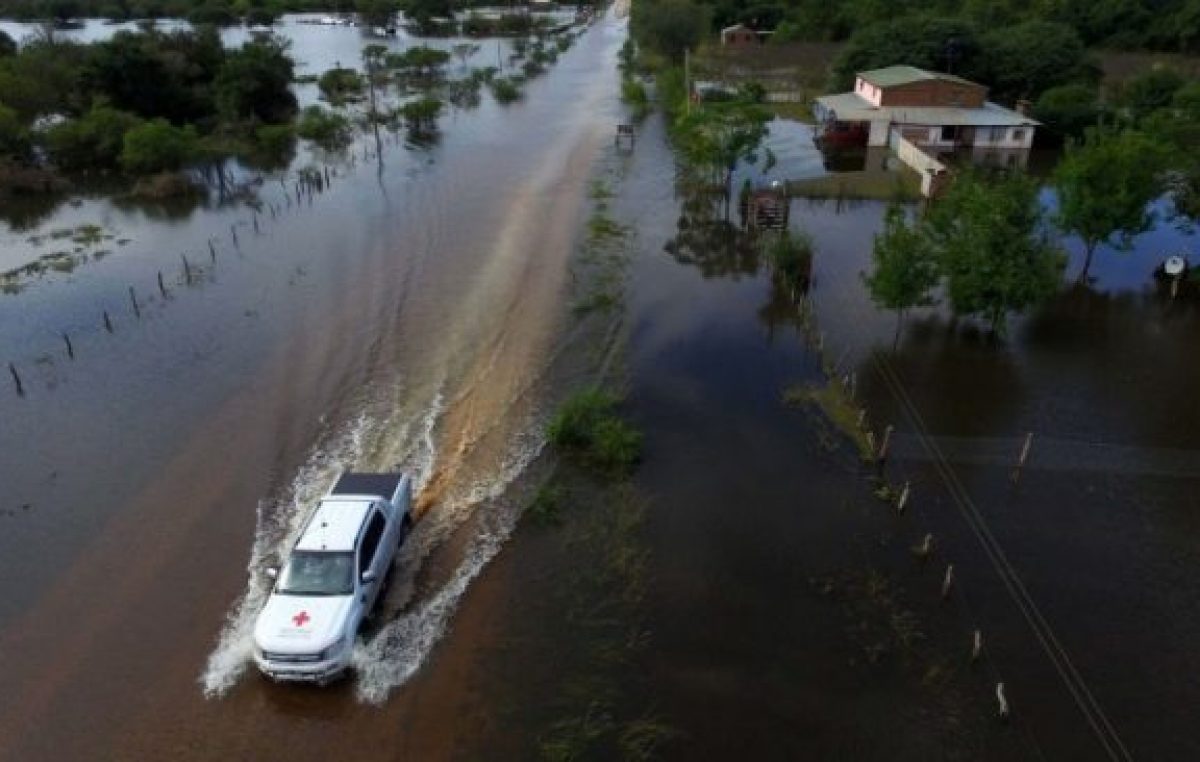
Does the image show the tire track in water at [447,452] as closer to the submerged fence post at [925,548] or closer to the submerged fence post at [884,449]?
the submerged fence post at [884,449]

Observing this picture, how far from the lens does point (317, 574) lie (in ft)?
49.4

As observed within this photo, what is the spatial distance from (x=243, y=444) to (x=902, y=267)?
1884cm

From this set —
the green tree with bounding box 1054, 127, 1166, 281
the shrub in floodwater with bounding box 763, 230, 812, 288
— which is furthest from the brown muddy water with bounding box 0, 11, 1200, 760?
the green tree with bounding box 1054, 127, 1166, 281

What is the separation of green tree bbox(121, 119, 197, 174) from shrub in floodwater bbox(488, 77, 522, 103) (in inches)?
1147

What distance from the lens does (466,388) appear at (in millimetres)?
23438

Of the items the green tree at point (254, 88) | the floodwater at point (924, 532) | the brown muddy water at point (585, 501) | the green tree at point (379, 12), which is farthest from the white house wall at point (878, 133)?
the green tree at point (379, 12)

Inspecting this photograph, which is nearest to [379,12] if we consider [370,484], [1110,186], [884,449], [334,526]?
[1110,186]

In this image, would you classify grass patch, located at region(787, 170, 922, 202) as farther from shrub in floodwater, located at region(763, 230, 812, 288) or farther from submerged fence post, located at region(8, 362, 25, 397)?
submerged fence post, located at region(8, 362, 25, 397)

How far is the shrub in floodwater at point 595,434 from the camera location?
20.1m

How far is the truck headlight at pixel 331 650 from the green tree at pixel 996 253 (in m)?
19.7

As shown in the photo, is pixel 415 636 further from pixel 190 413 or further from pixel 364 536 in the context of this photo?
pixel 190 413

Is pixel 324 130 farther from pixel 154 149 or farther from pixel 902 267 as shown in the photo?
pixel 902 267

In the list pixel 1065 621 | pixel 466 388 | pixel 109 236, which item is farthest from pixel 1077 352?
pixel 109 236

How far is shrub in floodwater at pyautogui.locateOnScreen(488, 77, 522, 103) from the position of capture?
6855 centimetres
